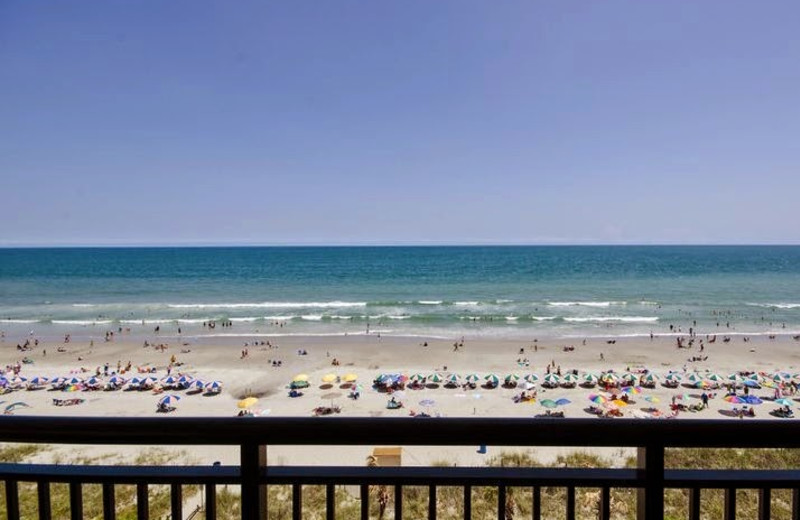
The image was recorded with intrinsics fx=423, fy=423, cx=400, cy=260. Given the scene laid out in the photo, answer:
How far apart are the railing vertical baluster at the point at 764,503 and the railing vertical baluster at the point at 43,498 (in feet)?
9.42

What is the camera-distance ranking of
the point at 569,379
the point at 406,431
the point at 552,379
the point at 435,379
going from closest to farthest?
the point at 406,431 → the point at 569,379 → the point at 552,379 → the point at 435,379

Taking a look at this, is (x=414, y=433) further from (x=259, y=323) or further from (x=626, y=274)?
(x=626, y=274)

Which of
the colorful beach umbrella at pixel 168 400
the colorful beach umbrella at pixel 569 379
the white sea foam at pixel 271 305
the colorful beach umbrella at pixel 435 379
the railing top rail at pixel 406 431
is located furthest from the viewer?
the white sea foam at pixel 271 305

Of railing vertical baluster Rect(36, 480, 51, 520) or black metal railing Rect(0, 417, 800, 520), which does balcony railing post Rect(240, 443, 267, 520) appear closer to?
black metal railing Rect(0, 417, 800, 520)

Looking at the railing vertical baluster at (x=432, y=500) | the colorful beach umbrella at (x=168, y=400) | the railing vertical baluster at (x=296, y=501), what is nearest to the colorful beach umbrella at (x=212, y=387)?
the colorful beach umbrella at (x=168, y=400)

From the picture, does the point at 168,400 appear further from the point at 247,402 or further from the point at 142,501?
the point at 142,501

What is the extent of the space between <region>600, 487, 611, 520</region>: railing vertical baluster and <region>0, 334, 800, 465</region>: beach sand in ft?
26.2

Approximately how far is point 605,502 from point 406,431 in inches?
36.9

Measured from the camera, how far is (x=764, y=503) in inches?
66.6

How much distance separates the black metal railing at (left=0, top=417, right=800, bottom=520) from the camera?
1.53 metres

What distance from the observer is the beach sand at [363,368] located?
1371 cm

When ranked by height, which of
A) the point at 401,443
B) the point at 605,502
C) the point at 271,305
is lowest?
the point at 271,305

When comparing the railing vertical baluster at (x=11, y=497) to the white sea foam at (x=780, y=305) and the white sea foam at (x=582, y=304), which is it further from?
the white sea foam at (x=780, y=305)

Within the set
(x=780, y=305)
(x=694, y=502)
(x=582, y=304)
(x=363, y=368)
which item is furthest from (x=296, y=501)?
(x=780, y=305)
